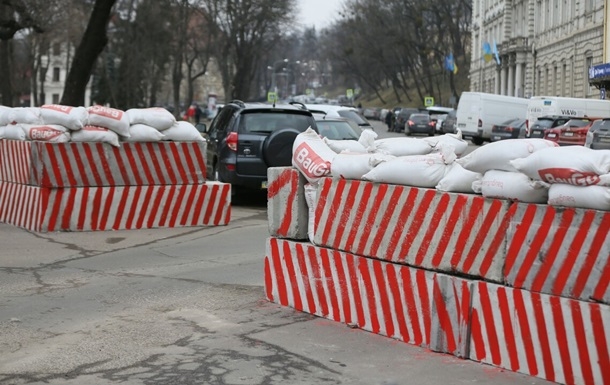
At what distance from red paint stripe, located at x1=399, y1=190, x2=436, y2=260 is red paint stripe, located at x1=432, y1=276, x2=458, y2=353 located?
0.43 meters

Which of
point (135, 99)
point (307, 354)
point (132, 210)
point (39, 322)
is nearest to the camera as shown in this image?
point (307, 354)

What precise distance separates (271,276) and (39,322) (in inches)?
76.9

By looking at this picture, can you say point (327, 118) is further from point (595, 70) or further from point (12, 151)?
point (595, 70)

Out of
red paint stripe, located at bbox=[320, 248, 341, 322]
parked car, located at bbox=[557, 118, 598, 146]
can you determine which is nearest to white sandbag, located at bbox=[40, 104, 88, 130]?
red paint stripe, located at bbox=[320, 248, 341, 322]

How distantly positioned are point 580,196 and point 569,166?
216 millimetres

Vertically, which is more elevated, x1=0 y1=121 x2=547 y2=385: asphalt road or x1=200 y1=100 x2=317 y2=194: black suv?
x1=200 y1=100 x2=317 y2=194: black suv

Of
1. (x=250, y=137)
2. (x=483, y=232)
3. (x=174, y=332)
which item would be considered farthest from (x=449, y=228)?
(x=250, y=137)

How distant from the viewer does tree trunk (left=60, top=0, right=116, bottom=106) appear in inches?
958

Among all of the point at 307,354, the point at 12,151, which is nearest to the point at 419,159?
the point at 307,354

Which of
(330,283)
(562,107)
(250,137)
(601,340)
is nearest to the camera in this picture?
(601,340)

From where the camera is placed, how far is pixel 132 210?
1302 cm

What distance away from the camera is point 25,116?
1393 centimetres

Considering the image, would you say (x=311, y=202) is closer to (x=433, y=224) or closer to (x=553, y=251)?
(x=433, y=224)

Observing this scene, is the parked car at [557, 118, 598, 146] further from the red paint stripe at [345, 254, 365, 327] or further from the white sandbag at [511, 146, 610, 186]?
the white sandbag at [511, 146, 610, 186]
